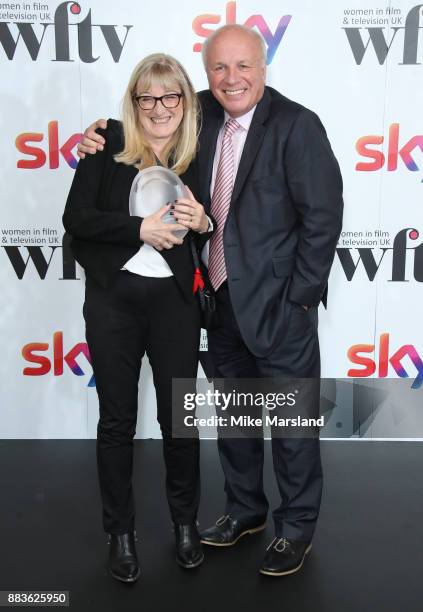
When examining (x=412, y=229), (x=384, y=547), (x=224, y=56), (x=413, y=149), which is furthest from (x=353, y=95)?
(x=384, y=547)

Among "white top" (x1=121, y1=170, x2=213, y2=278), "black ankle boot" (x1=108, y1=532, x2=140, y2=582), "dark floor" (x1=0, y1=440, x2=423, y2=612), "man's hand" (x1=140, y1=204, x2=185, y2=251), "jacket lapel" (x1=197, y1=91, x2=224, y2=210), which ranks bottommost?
"dark floor" (x1=0, y1=440, x2=423, y2=612)

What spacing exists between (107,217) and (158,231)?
0.16 metres

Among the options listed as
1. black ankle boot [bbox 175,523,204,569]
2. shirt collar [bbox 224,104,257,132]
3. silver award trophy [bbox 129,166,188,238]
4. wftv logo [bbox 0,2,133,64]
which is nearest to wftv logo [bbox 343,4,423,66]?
wftv logo [bbox 0,2,133,64]

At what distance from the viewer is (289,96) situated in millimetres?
3213

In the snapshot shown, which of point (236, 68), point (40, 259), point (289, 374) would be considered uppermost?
point (236, 68)

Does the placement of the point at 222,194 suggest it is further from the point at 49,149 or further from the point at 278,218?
the point at 49,149

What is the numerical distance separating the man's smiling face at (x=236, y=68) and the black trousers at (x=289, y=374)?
61cm

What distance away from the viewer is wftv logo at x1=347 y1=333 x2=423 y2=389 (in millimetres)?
3426

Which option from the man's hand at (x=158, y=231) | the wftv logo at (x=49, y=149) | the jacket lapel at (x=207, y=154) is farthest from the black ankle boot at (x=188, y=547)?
the wftv logo at (x=49, y=149)

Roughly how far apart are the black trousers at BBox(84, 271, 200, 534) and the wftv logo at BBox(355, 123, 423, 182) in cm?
149

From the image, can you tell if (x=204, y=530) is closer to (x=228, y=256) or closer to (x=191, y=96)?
(x=228, y=256)

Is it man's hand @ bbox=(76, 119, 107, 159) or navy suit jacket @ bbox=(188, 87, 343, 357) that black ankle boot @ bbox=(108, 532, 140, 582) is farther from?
man's hand @ bbox=(76, 119, 107, 159)

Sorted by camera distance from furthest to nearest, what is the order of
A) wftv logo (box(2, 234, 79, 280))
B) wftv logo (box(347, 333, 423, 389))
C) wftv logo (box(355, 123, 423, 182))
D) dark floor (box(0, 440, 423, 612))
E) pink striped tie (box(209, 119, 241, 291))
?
wftv logo (box(347, 333, 423, 389)) → wftv logo (box(2, 234, 79, 280)) → wftv logo (box(355, 123, 423, 182)) → pink striped tie (box(209, 119, 241, 291)) → dark floor (box(0, 440, 423, 612))

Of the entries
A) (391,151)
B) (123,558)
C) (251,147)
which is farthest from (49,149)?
(123,558)
